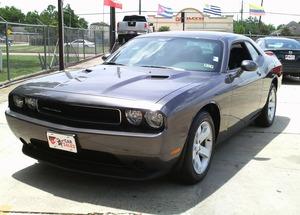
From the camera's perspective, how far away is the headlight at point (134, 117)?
3959mm

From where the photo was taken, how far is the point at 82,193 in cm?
433

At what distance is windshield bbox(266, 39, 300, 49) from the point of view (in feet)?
47.8

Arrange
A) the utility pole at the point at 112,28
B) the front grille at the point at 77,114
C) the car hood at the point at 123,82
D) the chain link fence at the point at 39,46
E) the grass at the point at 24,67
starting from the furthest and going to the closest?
the utility pole at the point at 112,28 < the chain link fence at the point at 39,46 < the grass at the point at 24,67 < the car hood at the point at 123,82 < the front grille at the point at 77,114

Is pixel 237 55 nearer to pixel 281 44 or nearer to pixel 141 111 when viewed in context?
pixel 141 111

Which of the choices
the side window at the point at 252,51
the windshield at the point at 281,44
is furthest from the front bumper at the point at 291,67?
the side window at the point at 252,51

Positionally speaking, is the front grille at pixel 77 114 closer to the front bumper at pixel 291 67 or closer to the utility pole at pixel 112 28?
the front bumper at pixel 291 67

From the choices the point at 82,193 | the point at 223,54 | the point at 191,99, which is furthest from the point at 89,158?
the point at 223,54

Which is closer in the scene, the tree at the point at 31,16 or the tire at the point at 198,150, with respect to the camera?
the tire at the point at 198,150

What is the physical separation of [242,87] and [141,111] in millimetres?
2116

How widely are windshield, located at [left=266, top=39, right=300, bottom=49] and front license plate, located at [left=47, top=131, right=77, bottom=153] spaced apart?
448 inches

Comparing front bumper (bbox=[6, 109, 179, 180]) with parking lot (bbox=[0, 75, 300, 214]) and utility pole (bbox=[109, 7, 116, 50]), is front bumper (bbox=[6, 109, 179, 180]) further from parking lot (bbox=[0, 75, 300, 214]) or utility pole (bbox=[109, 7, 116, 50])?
utility pole (bbox=[109, 7, 116, 50])

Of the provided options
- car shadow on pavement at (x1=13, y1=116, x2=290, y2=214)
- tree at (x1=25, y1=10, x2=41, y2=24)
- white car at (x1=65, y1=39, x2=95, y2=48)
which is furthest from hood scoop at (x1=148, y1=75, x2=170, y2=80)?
tree at (x1=25, y1=10, x2=41, y2=24)

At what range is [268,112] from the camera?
7.29m

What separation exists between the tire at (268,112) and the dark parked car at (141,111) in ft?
4.92
